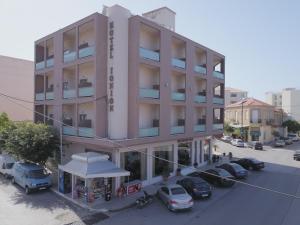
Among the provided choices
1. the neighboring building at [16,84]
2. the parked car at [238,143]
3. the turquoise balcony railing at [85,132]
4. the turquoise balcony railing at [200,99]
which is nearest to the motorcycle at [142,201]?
the turquoise balcony railing at [85,132]

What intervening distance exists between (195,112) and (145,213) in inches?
612

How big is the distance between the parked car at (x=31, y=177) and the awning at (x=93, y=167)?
2526mm

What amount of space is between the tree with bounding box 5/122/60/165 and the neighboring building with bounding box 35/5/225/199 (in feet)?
4.66

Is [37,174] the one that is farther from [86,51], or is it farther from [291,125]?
[291,125]

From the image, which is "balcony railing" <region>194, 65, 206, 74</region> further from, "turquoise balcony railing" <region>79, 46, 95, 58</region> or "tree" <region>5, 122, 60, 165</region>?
"tree" <region>5, 122, 60, 165</region>

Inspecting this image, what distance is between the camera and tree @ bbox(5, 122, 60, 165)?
21.5 meters

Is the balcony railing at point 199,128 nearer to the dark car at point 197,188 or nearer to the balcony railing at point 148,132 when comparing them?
the balcony railing at point 148,132

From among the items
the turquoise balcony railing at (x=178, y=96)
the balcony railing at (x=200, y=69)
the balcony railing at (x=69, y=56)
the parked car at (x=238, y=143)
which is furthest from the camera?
the parked car at (x=238, y=143)

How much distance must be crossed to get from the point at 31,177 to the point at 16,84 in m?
26.0

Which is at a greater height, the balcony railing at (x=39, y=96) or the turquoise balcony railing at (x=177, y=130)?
the balcony railing at (x=39, y=96)

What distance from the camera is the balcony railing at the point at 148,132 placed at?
20.5 m

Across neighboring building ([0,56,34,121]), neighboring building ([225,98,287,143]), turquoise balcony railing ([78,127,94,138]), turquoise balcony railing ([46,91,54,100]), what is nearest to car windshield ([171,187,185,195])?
turquoise balcony railing ([78,127,94,138])

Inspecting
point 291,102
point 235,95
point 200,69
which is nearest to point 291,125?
point 235,95

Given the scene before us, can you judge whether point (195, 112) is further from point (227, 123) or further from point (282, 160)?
point (227, 123)
